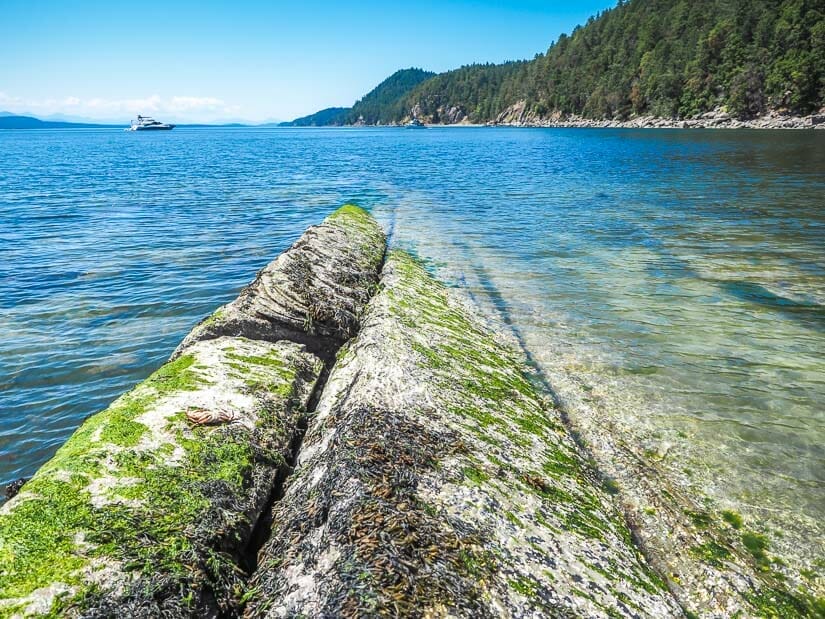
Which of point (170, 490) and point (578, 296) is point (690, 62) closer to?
point (578, 296)

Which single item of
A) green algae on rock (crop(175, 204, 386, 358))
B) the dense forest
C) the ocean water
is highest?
the dense forest

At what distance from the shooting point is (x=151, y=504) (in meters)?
3.91

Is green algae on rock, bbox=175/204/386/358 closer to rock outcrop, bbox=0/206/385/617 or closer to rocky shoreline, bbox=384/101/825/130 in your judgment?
rock outcrop, bbox=0/206/385/617

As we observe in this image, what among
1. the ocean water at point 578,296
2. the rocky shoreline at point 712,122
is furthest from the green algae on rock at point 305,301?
the rocky shoreline at point 712,122

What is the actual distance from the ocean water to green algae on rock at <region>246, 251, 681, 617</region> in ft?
7.07

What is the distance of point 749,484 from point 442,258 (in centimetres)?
1129

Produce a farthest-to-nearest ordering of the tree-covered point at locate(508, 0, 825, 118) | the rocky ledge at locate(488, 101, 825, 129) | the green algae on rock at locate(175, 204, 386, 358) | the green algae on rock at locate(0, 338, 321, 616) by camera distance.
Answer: the tree-covered point at locate(508, 0, 825, 118), the rocky ledge at locate(488, 101, 825, 129), the green algae on rock at locate(175, 204, 386, 358), the green algae on rock at locate(0, 338, 321, 616)

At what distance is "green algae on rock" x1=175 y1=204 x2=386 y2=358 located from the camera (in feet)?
25.2

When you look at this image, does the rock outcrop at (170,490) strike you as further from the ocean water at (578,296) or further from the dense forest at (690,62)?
the dense forest at (690,62)

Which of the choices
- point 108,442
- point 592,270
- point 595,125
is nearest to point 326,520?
point 108,442

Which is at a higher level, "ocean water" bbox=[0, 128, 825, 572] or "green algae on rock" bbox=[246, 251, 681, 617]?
"green algae on rock" bbox=[246, 251, 681, 617]

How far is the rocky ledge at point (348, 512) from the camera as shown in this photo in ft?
10.6

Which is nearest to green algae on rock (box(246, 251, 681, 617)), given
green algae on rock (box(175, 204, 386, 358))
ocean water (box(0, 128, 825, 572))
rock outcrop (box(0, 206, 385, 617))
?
rock outcrop (box(0, 206, 385, 617))

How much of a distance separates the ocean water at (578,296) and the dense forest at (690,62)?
7593cm
